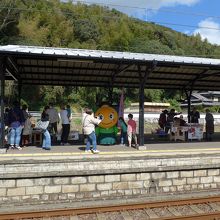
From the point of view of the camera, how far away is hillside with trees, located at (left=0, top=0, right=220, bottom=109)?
46062 mm

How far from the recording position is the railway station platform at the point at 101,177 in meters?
9.91

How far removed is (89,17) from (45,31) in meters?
24.3

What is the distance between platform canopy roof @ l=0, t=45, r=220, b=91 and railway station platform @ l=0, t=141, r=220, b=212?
2.94 metres

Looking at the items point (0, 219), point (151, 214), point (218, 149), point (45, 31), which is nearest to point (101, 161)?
point (151, 214)

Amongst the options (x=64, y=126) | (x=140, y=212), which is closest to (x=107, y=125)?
(x=64, y=126)

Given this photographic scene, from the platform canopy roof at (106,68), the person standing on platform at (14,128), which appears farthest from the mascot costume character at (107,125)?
the person standing on platform at (14,128)

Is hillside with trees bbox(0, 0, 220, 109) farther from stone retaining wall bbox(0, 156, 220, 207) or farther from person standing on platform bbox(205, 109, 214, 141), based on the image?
stone retaining wall bbox(0, 156, 220, 207)

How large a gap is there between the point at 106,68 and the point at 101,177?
5653mm

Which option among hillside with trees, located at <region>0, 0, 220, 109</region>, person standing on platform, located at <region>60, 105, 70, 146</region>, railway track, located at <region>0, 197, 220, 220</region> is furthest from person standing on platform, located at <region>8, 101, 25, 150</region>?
hillside with trees, located at <region>0, 0, 220, 109</region>

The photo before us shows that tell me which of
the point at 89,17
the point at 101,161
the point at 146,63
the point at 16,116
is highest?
the point at 89,17

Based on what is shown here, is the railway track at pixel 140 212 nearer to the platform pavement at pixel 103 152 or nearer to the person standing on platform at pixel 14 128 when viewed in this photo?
the platform pavement at pixel 103 152

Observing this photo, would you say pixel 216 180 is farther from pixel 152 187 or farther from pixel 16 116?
pixel 16 116

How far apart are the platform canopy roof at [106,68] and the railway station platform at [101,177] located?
2.94 meters

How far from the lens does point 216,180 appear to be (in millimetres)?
11797
